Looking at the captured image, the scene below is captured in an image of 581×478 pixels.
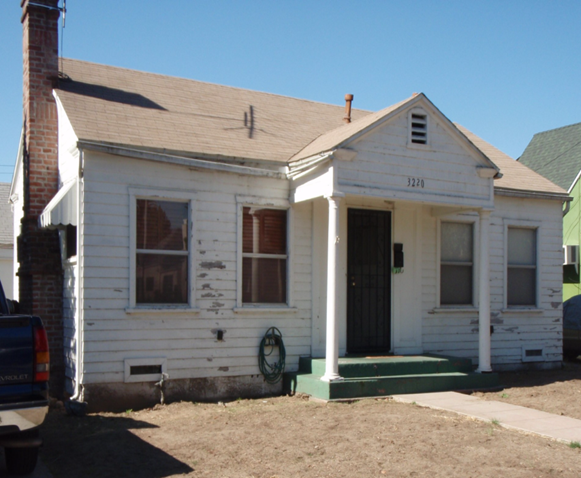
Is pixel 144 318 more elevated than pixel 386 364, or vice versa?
pixel 144 318

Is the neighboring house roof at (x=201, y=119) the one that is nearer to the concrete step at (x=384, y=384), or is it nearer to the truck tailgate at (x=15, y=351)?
the concrete step at (x=384, y=384)

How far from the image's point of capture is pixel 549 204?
42.4 feet

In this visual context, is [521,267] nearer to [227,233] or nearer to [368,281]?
[368,281]

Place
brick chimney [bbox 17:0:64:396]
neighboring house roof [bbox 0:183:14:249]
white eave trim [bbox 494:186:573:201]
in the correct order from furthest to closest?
neighboring house roof [bbox 0:183:14:249], white eave trim [bbox 494:186:573:201], brick chimney [bbox 17:0:64:396]

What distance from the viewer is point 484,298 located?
1077 centimetres

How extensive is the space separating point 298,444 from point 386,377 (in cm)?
302

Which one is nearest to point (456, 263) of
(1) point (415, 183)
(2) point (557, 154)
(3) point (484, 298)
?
(3) point (484, 298)

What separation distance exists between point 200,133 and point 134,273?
2654 mm

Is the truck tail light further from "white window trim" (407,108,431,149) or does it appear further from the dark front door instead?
"white window trim" (407,108,431,149)

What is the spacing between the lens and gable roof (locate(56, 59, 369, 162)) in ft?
31.8

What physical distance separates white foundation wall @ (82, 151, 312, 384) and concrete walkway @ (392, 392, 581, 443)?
218cm

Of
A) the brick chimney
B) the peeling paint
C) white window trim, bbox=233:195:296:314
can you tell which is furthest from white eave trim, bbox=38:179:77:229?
white window trim, bbox=233:195:296:314

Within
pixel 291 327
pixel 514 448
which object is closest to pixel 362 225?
pixel 291 327

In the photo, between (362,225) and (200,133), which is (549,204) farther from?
(200,133)
